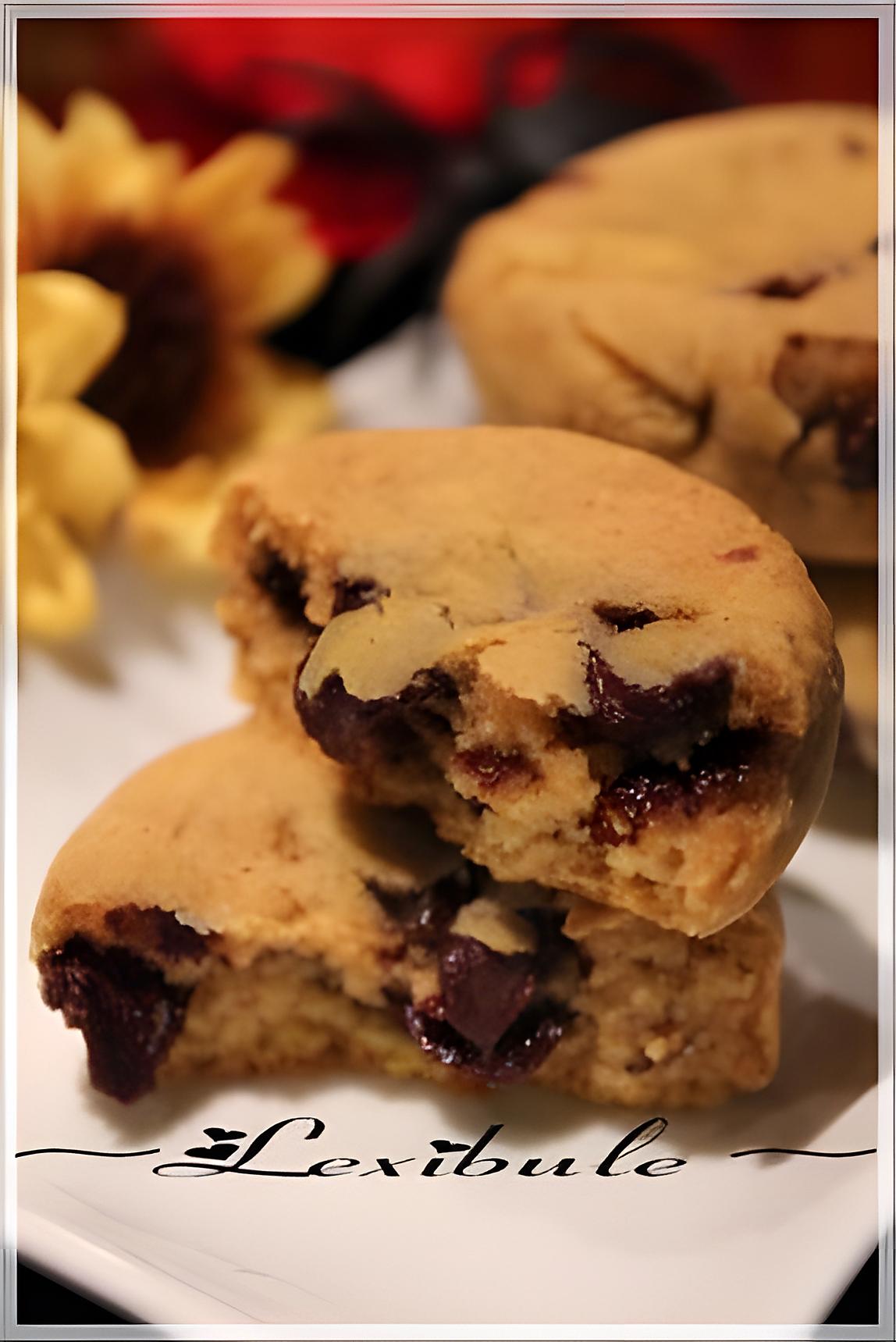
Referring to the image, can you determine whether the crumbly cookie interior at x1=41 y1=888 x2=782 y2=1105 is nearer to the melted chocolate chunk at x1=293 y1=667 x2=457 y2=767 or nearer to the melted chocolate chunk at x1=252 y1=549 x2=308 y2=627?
the melted chocolate chunk at x1=293 y1=667 x2=457 y2=767

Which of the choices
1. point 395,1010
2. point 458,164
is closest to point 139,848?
point 395,1010

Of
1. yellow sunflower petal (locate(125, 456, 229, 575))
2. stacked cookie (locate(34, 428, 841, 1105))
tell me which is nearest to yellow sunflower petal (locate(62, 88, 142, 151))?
yellow sunflower petal (locate(125, 456, 229, 575))

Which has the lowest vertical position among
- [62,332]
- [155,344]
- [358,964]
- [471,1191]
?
[471,1191]

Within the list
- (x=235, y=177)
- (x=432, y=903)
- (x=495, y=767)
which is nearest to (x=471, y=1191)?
(x=432, y=903)

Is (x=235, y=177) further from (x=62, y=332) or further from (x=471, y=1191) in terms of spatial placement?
(x=471, y=1191)

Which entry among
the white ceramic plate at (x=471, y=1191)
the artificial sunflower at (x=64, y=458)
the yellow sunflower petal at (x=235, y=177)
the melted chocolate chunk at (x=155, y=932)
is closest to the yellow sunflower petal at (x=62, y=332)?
the artificial sunflower at (x=64, y=458)

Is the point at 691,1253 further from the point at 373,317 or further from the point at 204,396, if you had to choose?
the point at 373,317

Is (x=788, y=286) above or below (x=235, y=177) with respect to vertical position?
below
